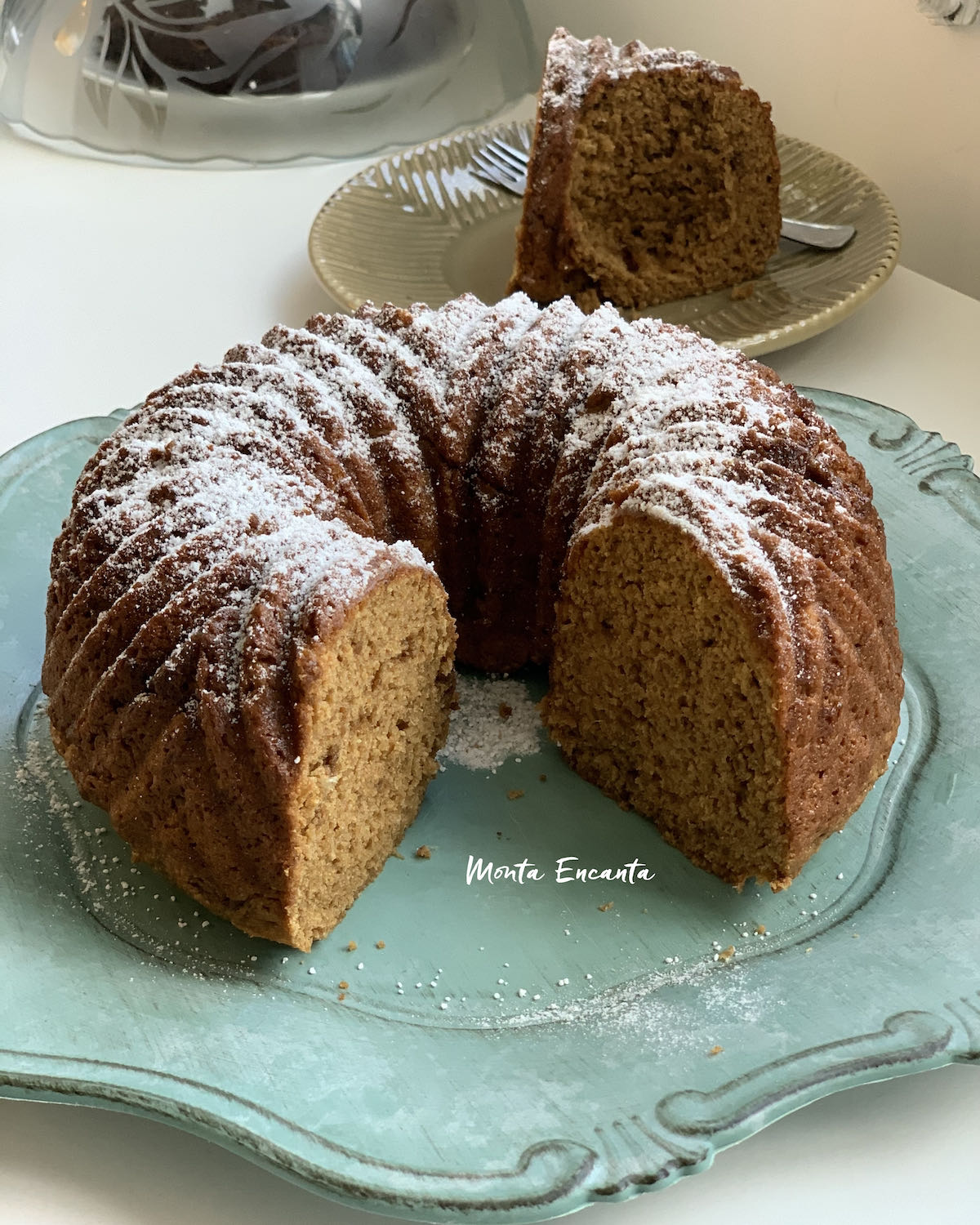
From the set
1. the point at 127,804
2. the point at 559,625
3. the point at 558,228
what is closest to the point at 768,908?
the point at 559,625

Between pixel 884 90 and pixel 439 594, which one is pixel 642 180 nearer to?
pixel 884 90

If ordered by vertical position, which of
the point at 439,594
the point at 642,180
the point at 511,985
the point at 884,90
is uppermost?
the point at 884,90

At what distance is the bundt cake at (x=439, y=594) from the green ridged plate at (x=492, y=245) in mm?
750

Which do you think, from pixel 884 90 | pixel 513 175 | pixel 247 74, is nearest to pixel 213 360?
pixel 513 175

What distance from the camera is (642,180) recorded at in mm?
2920

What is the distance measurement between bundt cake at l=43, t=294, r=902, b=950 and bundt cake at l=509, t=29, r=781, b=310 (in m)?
0.80

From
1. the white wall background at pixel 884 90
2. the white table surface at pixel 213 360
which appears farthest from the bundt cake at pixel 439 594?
the white wall background at pixel 884 90

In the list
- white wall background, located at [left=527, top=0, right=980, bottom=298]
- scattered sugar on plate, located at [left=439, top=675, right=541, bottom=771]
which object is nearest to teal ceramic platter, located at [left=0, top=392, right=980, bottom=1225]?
scattered sugar on plate, located at [left=439, top=675, right=541, bottom=771]

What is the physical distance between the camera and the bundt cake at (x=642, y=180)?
281cm

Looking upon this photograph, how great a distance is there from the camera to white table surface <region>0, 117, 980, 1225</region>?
1420 mm

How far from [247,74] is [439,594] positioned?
2449 mm

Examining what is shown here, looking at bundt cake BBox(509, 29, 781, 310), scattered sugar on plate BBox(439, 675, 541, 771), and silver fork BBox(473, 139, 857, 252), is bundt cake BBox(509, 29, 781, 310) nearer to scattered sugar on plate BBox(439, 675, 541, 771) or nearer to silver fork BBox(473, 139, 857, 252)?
silver fork BBox(473, 139, 857, 252)

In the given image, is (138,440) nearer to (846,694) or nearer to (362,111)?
(846,694)

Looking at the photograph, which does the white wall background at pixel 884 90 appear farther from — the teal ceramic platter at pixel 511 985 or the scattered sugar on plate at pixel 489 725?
the scattered sugar on plate at pixel 489 725
